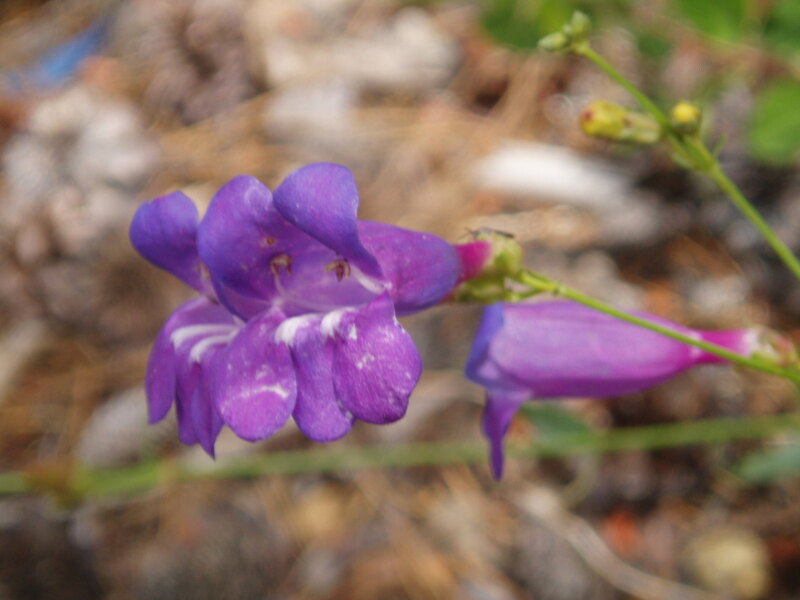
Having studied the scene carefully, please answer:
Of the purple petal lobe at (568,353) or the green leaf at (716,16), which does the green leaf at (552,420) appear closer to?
the purple petal lobe at (568,353)

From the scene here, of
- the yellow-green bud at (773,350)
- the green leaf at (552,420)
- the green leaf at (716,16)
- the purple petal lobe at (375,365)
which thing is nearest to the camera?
the purple petal lobe at (375,365)

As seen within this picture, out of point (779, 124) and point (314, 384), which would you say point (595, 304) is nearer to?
point (314, 384)

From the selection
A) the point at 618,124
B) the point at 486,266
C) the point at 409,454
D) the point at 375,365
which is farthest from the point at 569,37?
the point at 409,454

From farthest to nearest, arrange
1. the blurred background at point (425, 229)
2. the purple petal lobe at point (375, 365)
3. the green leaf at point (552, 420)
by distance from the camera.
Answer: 1. the blurred background at point (425, 229)
2. the green leaf at point (552, 420)
3. the purple petal lobe at point (375, 365)

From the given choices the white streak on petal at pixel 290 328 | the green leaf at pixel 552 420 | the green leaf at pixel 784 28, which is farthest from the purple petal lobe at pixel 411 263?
the green leaf at pixel 784 28

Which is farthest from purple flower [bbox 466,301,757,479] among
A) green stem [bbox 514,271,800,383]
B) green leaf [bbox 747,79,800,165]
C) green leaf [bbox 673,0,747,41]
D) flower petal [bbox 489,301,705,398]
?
green leaf [bbox 673,0,747,41]

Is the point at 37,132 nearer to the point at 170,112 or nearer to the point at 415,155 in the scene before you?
the point at 170,112

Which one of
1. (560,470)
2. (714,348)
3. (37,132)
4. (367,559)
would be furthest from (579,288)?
(37,132)
